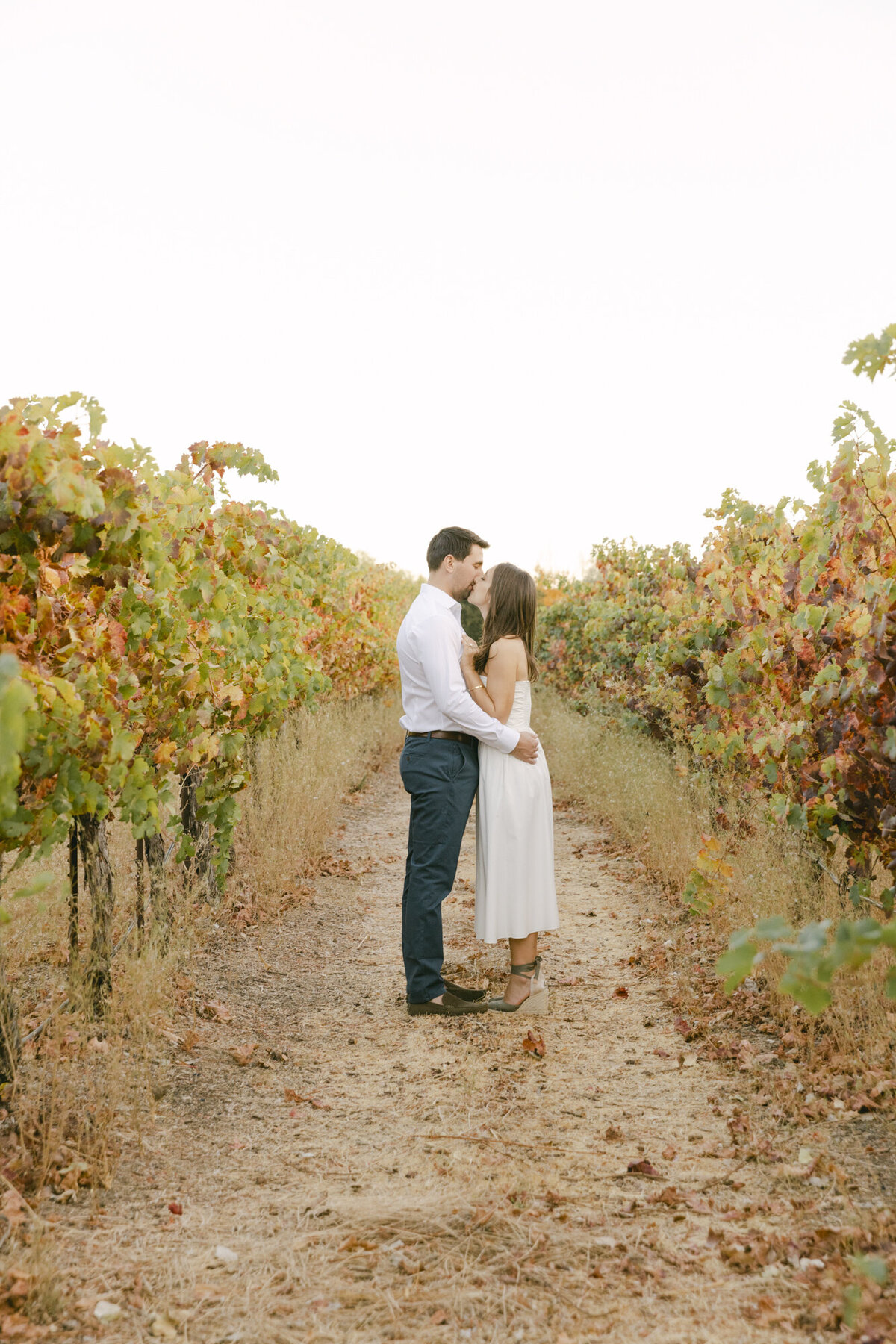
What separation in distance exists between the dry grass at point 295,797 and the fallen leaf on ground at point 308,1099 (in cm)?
228

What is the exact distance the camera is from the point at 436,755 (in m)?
4.51

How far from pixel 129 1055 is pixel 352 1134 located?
37.7 inches

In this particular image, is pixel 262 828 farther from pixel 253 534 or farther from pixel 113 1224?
pixel 113 1224

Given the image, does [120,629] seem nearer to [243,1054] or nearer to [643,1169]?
[243,1054]

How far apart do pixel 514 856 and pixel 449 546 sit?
4.75 feet

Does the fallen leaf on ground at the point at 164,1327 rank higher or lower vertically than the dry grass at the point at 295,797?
lower

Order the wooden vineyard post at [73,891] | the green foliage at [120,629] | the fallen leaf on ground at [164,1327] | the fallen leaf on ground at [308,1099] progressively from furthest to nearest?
the wooden vineyard post at [73,891] → the fallen leaf on ground at [308,1099] → the green foliage at [120,629] → the fallen leaf on ground at [164,1327]

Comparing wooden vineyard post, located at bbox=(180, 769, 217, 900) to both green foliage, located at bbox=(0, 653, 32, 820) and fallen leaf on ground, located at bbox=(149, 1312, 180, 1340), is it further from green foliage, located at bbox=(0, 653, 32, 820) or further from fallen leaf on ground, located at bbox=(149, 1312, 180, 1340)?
green foliage, located at bbox=(0, 653, 32, 820)

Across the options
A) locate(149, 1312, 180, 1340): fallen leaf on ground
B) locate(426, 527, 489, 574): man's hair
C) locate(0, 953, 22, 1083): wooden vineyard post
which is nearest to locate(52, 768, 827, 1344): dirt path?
locate(149, 1312, 180, 1340): fallen leaf on ground

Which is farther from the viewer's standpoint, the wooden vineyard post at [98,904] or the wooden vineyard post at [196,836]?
the wooden vineyard post at [196,836]

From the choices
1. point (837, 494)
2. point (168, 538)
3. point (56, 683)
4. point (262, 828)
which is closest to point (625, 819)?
point (262, 828)

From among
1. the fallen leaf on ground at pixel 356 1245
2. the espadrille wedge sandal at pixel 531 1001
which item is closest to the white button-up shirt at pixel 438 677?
the espadrille wedge sandal at pixel 531 1001

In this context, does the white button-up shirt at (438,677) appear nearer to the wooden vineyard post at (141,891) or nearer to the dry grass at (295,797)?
the wooden vineyard post at (141,891)

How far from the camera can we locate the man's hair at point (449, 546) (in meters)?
4.58
